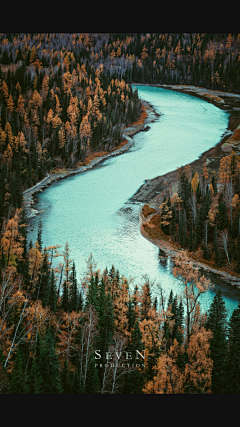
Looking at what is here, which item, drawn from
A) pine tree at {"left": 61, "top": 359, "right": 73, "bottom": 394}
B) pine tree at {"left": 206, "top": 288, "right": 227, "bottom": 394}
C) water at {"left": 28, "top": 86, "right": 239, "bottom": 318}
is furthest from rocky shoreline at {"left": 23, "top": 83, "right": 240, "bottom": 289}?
pine tree at {"left": 61, "top": 359, "right": 73, "bottom": 394}

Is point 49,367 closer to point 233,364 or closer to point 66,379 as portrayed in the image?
point 66,379

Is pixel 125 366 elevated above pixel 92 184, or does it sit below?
below

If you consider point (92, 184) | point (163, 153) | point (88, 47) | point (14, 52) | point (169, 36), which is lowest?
point (92, 184)

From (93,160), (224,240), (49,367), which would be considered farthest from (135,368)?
(93,160)

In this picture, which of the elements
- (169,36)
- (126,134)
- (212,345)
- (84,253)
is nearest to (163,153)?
(126,134)

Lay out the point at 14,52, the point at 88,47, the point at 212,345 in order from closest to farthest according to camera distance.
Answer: the point at 212,345 → the point at 14,52 → the point at 88,47

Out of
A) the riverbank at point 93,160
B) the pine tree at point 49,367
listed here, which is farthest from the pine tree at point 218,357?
the riverbank at point 93,160

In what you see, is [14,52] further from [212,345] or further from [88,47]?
[212,345]
